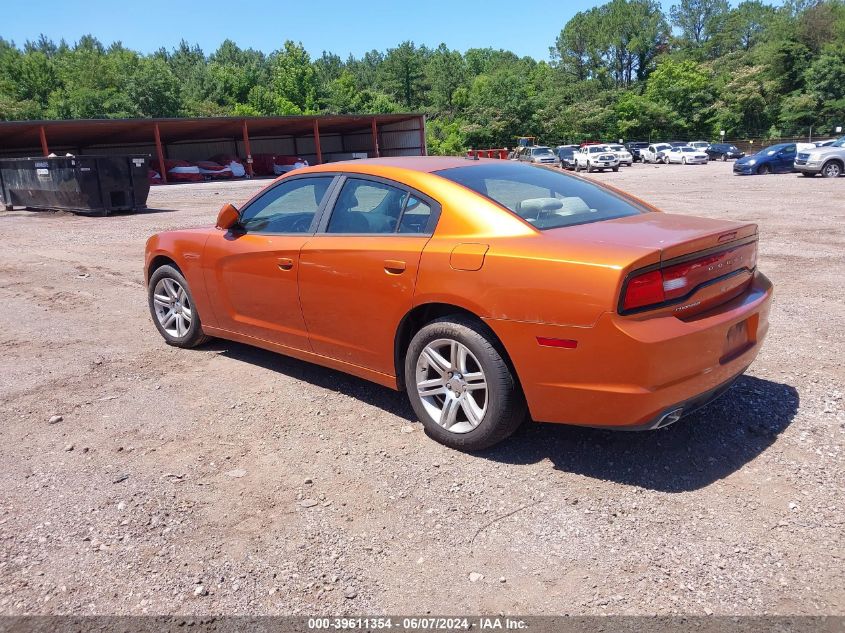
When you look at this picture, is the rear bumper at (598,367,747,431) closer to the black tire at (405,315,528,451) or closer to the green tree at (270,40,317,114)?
the black tire at (405,315,528,451)

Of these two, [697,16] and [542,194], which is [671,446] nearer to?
[542,194]

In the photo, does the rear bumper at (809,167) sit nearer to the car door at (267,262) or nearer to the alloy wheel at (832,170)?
the alloy wheel at (832,170)

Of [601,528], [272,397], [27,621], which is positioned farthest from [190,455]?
[601,528]

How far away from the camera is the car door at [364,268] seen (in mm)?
3863

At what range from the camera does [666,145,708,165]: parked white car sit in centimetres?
4897

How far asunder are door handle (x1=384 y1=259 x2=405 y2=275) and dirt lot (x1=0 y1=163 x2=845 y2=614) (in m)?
0.98

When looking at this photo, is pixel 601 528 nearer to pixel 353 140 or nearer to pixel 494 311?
pixel 494 311

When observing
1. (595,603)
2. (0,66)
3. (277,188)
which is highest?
(0,66)

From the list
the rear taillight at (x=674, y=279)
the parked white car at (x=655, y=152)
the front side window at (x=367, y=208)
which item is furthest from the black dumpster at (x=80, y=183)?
the parked white car at (x=655, y=152)

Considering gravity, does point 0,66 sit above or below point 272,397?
above

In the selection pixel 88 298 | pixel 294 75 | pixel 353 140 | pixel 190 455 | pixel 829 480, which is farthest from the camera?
pixel 294 75

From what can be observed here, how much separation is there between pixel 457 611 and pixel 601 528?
33.1 inches

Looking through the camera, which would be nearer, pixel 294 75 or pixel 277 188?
pixel 277 188

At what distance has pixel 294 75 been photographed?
85.3 m
